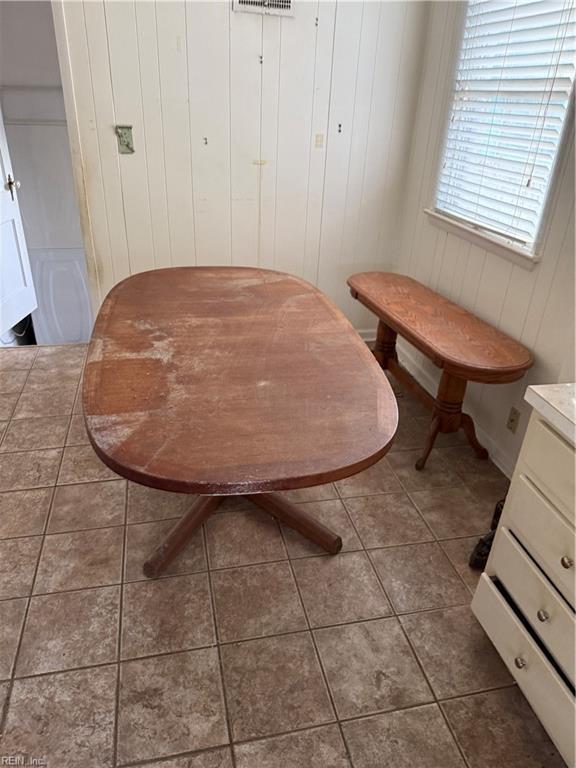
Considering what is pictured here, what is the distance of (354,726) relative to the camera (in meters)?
1.29

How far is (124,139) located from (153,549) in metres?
2.14

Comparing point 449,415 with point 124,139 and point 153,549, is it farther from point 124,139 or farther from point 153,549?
point 124,139

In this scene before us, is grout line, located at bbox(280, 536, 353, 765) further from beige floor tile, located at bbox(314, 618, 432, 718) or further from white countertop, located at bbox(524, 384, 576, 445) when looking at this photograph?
white countertop, located at bbox(524, 384, 576, 445)

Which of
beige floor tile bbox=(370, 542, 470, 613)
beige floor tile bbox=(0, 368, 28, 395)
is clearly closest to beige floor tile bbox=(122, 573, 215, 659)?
beige floor tile bbox=(370, 542, 470, 613)

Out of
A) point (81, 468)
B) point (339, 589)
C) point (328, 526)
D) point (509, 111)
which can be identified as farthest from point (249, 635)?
point (509, 111)

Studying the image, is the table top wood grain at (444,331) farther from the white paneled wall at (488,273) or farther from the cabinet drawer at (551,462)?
the cabinet drawer at (551,462)

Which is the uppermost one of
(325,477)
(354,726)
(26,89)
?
(26,89)

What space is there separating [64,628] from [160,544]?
40cm

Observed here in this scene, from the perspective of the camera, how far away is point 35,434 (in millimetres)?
2381

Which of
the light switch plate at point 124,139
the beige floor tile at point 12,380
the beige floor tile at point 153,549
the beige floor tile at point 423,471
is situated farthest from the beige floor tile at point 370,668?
the light switch plate at point 124,139

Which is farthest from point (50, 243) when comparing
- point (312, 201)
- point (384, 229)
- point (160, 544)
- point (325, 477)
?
point (325, 477)

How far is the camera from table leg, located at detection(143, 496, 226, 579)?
169cm

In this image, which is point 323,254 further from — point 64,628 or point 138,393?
point 64,628

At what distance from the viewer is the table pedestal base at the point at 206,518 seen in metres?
1.70
